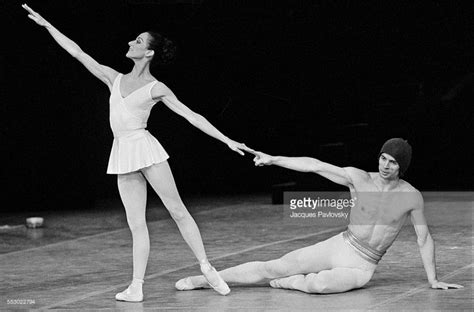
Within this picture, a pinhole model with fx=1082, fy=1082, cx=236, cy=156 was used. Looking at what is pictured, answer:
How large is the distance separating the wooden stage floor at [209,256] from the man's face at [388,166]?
67 centimetres

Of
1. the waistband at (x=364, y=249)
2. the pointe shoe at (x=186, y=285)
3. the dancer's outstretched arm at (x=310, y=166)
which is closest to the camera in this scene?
the dancer's outstretched arm at (x=310, y=166)

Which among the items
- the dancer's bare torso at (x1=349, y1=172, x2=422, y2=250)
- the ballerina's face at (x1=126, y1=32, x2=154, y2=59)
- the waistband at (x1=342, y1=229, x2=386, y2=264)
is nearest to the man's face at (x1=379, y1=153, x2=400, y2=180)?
the dancer's bare torso at (x1=349, y1=172, x2=422, y2=250)

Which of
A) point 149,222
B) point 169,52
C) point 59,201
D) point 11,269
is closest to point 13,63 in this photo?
point 59,201

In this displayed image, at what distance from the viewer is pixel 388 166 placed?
621 centimetres

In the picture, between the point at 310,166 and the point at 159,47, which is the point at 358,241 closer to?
the point at 310,166

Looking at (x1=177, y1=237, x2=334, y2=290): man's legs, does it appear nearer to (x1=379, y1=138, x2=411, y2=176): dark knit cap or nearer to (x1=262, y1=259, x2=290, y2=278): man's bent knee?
(x1=262, y1=259, x2=290, y2=278): man's bent knee

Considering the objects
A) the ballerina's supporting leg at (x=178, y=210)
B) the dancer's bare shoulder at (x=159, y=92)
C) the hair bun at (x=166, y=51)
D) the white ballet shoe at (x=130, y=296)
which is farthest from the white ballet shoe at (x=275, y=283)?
the hair bun at (x=166, y=51)

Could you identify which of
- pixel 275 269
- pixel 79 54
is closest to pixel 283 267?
pixel 275 269

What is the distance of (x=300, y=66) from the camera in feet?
39.0

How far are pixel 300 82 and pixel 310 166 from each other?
5.91 m

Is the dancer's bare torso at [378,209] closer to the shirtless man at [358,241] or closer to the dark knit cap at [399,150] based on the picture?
the shirtless man at [358,241]

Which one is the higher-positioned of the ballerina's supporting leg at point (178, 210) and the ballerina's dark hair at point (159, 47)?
the ballerina's dark hair at point (159, 47)

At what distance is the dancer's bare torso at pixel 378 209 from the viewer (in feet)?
20.4

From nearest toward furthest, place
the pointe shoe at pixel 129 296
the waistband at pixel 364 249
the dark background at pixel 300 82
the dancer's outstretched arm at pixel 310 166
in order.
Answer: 1. the dancer's outstretched arm at pixel 310 166
2. the pointe shoe at pixel 129 296
3. the waistband at pixel 364 249
4. the dark background at pixel 300 82
